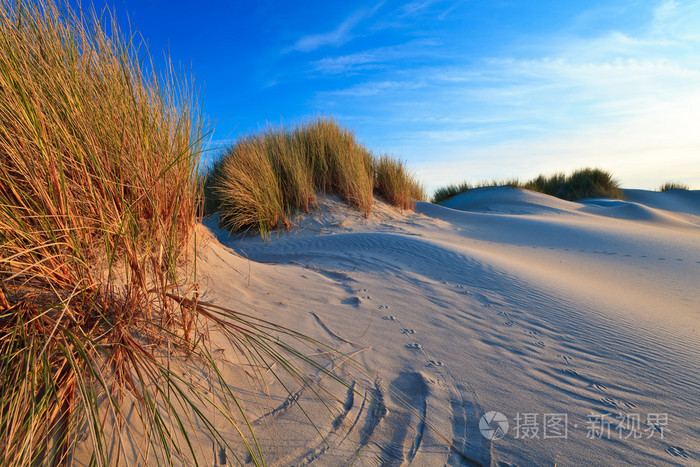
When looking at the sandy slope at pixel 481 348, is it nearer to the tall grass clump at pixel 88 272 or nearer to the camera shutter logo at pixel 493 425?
the camera shutter logo at pixel 493 425

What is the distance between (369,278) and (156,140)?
1.89 meters

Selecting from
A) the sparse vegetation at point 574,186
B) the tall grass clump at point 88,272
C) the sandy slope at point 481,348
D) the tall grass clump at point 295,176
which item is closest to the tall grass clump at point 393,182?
the tall grass clump at point 295,176

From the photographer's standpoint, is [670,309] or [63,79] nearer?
[63,79]

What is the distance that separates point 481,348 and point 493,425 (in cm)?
57

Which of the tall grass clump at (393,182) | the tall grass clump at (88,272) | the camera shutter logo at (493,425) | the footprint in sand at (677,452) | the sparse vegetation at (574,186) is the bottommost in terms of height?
the camera shutter logo at (493,425)

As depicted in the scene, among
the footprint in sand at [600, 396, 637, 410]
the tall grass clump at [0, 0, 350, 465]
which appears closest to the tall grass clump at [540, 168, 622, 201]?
the footprint in sand at [600, 396, 637, 410]

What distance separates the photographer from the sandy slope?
4.14 feet

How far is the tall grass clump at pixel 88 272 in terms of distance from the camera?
1.02m

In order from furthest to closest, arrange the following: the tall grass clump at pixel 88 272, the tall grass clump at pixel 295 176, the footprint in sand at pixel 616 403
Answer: the tall grass clump at pixel 295 176
the footprint in sand at pixel 616 403
the tall grass clump at pixel 88 272

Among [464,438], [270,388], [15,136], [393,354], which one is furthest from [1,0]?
[464,438]

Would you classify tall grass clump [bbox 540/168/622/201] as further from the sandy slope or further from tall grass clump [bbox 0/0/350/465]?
tall grass clump [bbox 0/0/350/465]

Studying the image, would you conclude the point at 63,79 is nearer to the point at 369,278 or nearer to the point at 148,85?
the point at 148,85

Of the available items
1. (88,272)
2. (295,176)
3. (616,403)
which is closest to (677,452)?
(616,403)

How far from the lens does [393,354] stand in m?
1.80
